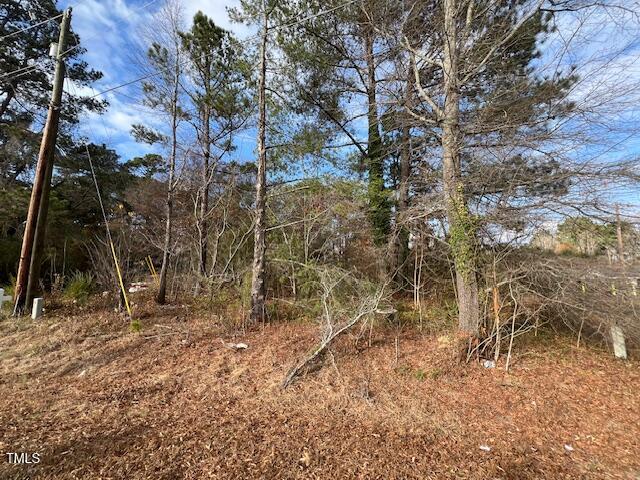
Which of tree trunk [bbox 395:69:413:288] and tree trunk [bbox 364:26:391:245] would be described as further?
tree trunk [bbox 364:26:391:245]

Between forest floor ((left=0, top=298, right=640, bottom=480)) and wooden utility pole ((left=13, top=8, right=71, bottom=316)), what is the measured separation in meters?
1.30

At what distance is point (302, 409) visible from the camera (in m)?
3.30

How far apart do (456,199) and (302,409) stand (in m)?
3.83

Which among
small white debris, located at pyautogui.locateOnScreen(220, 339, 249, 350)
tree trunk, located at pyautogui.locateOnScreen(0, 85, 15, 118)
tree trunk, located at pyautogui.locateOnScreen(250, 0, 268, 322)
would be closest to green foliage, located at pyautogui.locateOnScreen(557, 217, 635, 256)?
tree trunk, located at pyautogui.locateOnScreen(250, 0, 268, 322)

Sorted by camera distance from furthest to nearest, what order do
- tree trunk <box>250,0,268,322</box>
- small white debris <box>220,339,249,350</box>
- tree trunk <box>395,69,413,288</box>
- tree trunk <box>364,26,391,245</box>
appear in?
tree trunk <box>364,26,391,245</box>
tree trunk <box>395,69,413,288</box>
tree trunk <box>250,0,268,322</box>
small white debris <box>220,339,249,350</box>

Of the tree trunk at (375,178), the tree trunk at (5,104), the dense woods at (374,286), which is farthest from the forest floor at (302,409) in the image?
the tree trunk at (5,104)

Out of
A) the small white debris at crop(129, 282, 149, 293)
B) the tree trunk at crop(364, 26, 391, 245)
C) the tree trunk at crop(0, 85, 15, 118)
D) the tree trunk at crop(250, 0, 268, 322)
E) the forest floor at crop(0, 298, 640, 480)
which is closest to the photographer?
the forest floor at crop(0, 298, 640, 480)

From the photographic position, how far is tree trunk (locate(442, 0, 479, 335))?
4910 millimetres

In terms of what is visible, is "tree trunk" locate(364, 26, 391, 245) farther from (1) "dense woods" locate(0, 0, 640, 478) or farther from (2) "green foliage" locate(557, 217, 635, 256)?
(2) "green foliage" locate(557, 217, 635, 256)

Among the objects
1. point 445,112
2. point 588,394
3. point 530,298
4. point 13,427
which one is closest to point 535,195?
point 530,298

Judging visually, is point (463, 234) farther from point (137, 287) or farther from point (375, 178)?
point (137, 287)

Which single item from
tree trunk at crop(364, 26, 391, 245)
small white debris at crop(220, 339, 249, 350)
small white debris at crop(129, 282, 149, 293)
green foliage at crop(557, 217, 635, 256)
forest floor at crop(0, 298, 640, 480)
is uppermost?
tree trunk at crop(364, 26, 391, 245)

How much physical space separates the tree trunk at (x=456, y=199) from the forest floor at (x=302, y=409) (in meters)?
0.74

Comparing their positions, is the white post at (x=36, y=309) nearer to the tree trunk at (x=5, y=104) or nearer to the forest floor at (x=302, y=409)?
the forest floor at (x=302, y=409)
